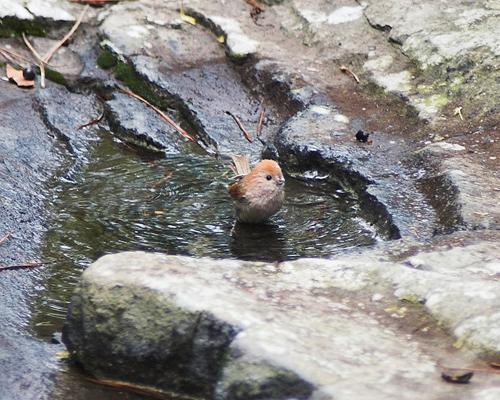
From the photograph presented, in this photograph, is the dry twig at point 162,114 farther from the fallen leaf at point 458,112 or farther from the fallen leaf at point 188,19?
the fallen leaf at point 458,112

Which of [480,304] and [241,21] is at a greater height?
[241,21]

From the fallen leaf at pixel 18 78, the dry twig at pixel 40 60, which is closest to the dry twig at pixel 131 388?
the fallen leaf at pixel 18 78

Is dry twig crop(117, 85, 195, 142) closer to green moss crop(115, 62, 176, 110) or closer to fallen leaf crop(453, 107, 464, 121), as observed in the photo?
green moss crop(115, 62, 176, 110)

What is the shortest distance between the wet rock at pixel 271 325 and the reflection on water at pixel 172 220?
2.81 ft

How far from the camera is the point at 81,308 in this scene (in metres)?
3.22

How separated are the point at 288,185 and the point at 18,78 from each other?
3.27 metres

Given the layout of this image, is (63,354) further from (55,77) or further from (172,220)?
(55,77)

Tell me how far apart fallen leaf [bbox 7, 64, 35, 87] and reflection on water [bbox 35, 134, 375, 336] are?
1453mm

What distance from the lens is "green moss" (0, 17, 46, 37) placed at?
7.57 meters

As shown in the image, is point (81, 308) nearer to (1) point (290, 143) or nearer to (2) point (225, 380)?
(2) point (225, 380)

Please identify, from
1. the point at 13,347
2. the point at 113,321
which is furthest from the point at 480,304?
the point at 13,347

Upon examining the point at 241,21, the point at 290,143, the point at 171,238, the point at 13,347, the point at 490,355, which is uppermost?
A: the point at 241,21

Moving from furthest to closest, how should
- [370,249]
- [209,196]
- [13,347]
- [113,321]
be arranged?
[209,196], [370,249], [13,347], [113,321]

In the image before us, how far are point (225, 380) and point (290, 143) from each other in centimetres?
355
